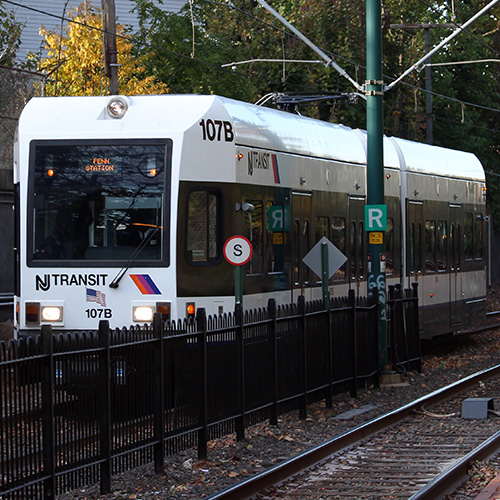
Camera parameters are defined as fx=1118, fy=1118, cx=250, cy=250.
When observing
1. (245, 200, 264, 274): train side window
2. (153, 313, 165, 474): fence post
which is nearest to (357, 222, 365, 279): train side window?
(245, 200, 264, 274): train side window

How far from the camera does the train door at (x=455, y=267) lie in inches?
885

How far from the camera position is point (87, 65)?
28484 millimetres

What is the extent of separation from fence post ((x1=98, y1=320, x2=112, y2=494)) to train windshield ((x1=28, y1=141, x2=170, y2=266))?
380 cm

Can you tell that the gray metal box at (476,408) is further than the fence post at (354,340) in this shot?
No

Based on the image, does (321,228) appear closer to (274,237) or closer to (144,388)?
(274,237)

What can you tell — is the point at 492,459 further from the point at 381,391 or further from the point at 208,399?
the point at 381,391

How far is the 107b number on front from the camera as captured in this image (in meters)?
12.8

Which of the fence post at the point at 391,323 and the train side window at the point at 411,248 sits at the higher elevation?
the train side window at the point at 411,248

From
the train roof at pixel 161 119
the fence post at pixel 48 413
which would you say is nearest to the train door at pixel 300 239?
the train roof at pixel 161 119

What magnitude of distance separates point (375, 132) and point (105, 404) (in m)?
8.83

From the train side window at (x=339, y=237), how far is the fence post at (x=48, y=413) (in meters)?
9.16

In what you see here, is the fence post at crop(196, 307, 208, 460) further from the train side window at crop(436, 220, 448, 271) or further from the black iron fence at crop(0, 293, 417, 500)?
the train side window at crop(436, 220, 448, 271)

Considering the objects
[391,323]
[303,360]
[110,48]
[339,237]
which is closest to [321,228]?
[339,237]

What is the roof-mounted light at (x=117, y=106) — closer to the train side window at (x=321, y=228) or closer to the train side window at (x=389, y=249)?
the train side window at (x=321, y=228)
